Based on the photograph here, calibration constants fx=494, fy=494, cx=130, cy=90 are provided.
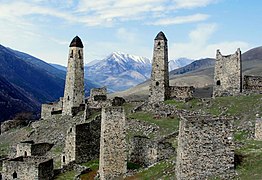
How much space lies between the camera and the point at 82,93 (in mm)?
71438

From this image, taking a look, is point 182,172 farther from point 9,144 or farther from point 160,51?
point 9,144

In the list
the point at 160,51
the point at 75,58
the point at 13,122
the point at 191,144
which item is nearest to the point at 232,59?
the point at 160,51

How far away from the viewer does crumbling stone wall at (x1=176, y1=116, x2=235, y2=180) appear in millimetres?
25531

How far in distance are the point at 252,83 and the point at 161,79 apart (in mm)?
11054

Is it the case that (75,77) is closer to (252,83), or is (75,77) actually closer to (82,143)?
(252,83)

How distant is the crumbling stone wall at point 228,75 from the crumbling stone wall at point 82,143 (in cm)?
1852

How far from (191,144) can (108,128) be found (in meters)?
11.5

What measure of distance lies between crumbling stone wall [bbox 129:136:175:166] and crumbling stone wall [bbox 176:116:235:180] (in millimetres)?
11013

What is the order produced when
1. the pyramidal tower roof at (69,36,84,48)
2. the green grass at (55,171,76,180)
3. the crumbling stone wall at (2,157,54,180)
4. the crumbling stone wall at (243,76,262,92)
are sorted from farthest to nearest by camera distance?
the pyramidal tower roof at (69,36,84,48)
the crumbling stone wall at (243,76,262,92)
the green grass at (55,171,76,180)
the crumbling stone wall at (2,157,54,180)

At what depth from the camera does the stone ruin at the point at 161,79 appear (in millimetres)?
61094

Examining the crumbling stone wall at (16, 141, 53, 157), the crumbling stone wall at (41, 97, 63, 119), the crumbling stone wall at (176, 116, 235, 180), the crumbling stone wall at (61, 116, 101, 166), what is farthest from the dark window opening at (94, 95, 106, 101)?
the crumbling stone wall at (176, 116, 235, 180)

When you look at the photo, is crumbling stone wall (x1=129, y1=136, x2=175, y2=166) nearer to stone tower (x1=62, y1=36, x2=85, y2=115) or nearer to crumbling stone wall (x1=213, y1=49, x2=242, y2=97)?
crumbling stone wall (x1=213, y1=49, x2=242, y2=97)

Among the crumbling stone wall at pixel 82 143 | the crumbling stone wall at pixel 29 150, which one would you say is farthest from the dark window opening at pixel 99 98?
the crumbling stone wall at pixel 82 143

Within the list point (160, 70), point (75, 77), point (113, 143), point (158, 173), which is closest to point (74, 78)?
point (75, 77)
